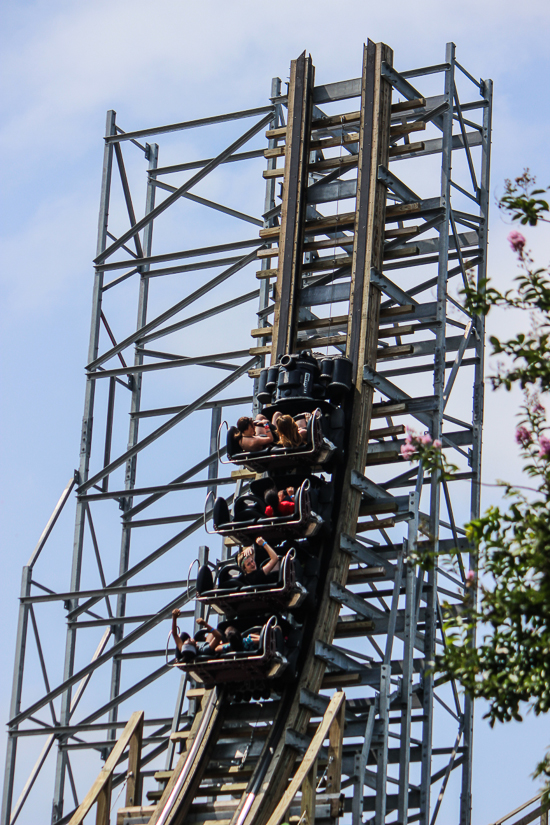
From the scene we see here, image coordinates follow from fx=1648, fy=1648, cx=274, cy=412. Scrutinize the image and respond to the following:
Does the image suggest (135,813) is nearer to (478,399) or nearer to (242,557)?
(242,557)

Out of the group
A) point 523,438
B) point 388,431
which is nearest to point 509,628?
point 523,438

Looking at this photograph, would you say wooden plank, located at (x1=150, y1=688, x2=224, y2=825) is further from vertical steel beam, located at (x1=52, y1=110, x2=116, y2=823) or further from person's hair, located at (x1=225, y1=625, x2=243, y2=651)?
vertical steel beam, located at (x1=52, y1=110, x2=116, y2=823)

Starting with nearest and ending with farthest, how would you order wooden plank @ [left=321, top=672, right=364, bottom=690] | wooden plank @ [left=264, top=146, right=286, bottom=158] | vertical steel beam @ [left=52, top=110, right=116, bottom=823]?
wooden plank @ [left=321, top=672, right=364, bottom=690], vertical steel beam @ [left=52, top=110, right=116, bottom=823], wooden plank @ [left=264, top=146, right=286, bottom=158]

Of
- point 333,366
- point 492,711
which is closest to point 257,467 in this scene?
point 333,366

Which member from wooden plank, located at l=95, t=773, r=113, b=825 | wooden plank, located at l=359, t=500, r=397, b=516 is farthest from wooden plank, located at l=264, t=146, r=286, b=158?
wooden plank, located at l=95, t=773, r=113, b=825

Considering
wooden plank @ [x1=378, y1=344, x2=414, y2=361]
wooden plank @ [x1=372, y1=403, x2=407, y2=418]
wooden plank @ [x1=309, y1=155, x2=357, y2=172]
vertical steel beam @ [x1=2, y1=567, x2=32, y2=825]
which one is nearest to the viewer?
wooden plank @ [x1=372, y1=403, x2=407, y2=418]

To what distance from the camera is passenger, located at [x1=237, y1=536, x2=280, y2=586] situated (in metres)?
16.2

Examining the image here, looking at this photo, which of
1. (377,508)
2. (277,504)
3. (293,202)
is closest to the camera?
(277,504)

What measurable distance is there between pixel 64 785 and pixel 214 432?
476 cm

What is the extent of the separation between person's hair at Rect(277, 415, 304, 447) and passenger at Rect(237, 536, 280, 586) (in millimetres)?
1147

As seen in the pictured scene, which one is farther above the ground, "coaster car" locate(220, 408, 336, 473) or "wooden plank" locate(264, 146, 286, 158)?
"wooden plank" locate(264, 146, 286, 158)

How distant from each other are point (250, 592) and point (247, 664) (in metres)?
0.76

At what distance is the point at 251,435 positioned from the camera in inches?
679

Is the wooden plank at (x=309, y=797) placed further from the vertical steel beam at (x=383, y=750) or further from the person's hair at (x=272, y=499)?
the person's hair at (x=272, y=499)
